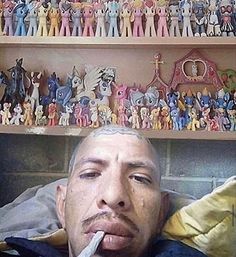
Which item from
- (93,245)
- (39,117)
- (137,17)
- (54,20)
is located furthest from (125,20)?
(93,245)

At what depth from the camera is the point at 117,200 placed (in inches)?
25.1

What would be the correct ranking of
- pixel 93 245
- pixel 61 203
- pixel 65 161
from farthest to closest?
pixel 65 161
pixel 61 203
pixel 93 245

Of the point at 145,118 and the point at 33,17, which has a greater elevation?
the point at 33,17

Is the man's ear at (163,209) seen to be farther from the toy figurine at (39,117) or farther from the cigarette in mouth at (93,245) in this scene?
the toy figurine at (39,117)

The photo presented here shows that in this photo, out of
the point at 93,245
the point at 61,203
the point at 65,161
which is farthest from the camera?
the point at 65,161

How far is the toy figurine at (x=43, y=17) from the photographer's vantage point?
107 centimetres

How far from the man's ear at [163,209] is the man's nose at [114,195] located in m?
0.06

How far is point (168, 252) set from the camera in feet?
2.05

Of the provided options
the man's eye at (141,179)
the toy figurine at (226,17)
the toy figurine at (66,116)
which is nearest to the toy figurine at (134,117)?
the toy figurine at (66,116)

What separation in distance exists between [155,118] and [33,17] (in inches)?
12.4

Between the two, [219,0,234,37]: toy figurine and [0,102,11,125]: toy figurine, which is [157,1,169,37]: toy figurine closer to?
[219,0,234,37]: toy figurine

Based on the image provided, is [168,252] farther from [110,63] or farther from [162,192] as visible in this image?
[110,63]

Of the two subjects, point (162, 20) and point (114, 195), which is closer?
point (114, 195)

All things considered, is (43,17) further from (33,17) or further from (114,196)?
(114,196)
